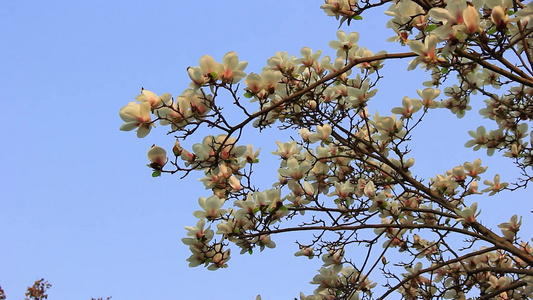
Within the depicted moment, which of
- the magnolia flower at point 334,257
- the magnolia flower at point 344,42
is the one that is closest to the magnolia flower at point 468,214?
the magnolia flower at point 334,257

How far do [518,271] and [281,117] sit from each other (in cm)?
149

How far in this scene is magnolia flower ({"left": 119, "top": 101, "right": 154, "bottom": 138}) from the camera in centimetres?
209

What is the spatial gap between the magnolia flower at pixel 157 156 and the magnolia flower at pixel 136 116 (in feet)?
0.43

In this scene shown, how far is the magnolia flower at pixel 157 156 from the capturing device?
224 cm

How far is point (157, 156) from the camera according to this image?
225cm

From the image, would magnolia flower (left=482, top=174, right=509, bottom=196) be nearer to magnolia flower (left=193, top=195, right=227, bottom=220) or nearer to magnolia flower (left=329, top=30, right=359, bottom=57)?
magnolia flower (left=329, top=30, right=359, bottom=57)

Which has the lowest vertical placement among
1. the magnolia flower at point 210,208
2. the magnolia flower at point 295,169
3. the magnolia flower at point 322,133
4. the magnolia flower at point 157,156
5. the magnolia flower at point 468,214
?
the magnolia flower at point 468,214

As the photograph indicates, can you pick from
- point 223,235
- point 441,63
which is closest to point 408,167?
point 441,63

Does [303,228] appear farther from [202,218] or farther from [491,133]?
Answer: [491,133]

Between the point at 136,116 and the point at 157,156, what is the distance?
22 cm

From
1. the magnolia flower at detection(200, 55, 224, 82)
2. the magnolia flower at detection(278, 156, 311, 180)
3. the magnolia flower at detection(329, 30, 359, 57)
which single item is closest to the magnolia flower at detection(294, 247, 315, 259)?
the magnolia flower at detection(278, 156, 311, 180)

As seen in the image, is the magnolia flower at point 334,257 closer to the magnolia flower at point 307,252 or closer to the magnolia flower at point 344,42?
the magnolia flower at point 307,252

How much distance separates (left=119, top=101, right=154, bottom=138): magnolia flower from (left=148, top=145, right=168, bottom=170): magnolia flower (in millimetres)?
132

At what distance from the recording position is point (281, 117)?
3141 millimetres
